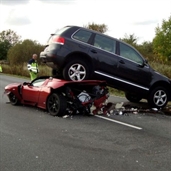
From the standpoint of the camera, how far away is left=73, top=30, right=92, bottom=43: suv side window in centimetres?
896

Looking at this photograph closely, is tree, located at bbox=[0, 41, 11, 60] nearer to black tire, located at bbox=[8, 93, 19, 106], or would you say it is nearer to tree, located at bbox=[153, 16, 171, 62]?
tree, located at bbox=[153, 16, 171, 62]

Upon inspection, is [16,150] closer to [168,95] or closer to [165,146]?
[165,146]

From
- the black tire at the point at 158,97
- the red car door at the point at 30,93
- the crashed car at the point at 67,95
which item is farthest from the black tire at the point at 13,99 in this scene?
the black tire at the point at 158,97

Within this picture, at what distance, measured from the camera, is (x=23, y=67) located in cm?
3344

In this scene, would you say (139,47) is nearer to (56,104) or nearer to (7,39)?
(56,104)

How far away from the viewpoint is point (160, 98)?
10.1m

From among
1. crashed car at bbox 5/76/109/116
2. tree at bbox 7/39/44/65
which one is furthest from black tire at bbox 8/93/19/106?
tree at bbox 7/39/44/65

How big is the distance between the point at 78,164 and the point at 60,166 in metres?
0.29

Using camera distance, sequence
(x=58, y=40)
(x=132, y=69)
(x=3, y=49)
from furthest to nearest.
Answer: (x=3, y=49)
(x=132, y=69)
(x=58, y=40)

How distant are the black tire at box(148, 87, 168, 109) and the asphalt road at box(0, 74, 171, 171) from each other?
2.76 feet

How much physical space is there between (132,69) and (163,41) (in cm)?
4028

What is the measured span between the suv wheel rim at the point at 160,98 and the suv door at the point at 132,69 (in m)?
0.50

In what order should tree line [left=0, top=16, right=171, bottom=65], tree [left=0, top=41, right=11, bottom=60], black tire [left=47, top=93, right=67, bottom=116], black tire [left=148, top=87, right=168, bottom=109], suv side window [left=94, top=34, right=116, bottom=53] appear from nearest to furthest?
1. black tire [left=47, top=93, right=67, bottom=116]
2. suv side window [left=94, top=34, right=116, bottom=53]
3. black tire [left=148, top=87, right=168, bottom=109]
4. tree line [left=0, top=16, right=171, bottom=65]
5. tree [left=0, top=41, right=11, bottom=60]

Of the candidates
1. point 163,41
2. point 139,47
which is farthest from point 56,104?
point 163,41
